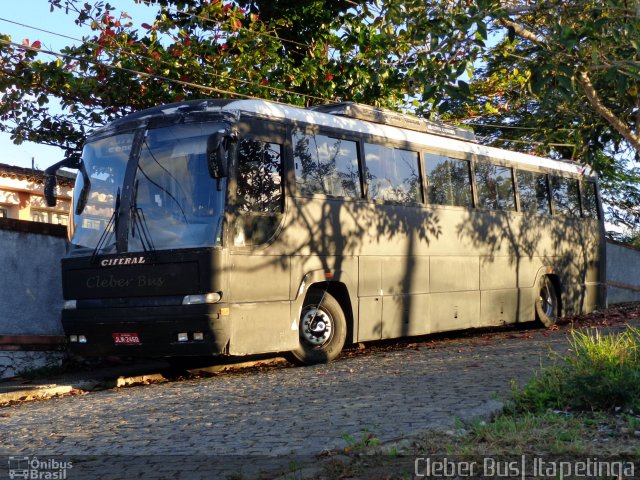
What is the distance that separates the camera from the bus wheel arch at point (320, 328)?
12.9 meters

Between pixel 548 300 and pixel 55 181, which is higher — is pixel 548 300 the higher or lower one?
the lower one

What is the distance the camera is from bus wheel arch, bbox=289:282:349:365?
12.9m

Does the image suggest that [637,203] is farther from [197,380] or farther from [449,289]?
[197,380]

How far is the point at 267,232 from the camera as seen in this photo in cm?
1209

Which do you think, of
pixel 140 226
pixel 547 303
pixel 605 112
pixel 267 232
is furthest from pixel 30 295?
pixel 547 303

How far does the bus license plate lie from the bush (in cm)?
541

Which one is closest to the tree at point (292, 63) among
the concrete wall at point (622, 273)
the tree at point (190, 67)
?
the tree at point (190, 67)

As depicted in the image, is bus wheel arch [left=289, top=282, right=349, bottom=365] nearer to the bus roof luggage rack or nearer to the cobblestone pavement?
the cobblestone pavement

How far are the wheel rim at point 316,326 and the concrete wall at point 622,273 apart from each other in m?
19.9

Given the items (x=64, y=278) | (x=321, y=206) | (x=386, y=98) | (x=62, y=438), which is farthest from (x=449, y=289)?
(x=62, y=438)

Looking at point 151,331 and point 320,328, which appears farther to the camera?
point 320,328

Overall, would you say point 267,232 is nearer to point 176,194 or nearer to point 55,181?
point 176,194

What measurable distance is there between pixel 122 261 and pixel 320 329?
10.2 feet

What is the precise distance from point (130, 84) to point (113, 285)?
6017mm
